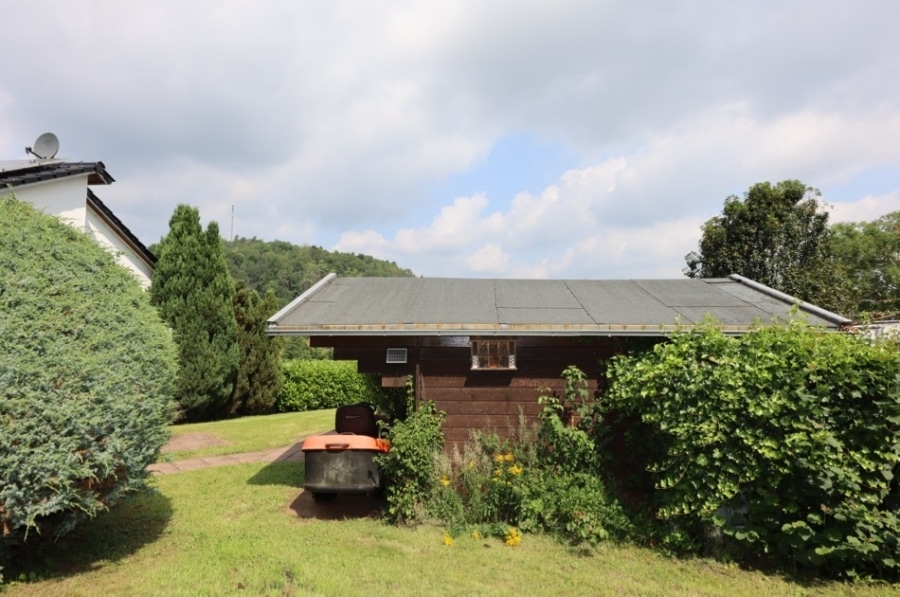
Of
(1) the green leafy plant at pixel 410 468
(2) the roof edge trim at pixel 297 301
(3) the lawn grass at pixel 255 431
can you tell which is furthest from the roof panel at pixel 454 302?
(3) the lawn grass at pixel 255 431

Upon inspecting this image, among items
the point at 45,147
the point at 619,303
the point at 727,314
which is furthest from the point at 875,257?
the point at 45,147

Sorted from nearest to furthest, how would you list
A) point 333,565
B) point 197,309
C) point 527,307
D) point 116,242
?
point 333,565 → point 527,307 → point 116,242 → point 197,309

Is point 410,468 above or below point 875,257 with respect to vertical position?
below

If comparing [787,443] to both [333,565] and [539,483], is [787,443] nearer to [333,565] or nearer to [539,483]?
[539,483]

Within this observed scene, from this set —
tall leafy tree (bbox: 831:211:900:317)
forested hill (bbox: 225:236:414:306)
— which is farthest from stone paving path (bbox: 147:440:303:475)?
forested hill (bbox: 225:236:414:306)

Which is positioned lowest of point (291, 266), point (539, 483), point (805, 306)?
point (539, 483)

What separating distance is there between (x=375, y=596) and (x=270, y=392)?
1480 centimetres

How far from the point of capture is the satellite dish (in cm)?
1508

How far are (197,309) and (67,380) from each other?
11.7 metres

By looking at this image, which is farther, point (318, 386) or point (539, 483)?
point (318, 386)

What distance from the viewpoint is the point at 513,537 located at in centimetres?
581

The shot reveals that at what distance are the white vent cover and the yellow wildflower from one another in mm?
2742

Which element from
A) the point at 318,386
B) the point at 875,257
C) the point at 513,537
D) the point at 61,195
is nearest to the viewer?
the point at 513,537

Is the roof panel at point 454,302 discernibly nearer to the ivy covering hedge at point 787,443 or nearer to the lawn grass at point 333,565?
the ivy covering hedge at point 787,443
